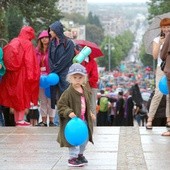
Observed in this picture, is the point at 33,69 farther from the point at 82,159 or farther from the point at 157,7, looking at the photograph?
the point at 157,7

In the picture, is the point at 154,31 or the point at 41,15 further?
the point at 41,15

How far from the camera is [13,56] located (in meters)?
12.8

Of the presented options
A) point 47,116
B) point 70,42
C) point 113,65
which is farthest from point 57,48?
point 113,65

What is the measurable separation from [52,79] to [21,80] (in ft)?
1.96

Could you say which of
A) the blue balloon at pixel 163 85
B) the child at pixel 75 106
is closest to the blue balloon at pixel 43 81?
the blue balloon at pixel 163 85

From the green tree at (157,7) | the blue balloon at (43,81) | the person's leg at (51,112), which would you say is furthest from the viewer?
the green tree at (157,7)

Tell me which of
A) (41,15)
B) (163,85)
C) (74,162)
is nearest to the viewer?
(74,162)

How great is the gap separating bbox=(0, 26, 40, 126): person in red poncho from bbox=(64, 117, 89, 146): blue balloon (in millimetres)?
4115

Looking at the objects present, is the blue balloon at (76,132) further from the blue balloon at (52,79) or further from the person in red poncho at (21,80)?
the person in red poncho at (21,80)

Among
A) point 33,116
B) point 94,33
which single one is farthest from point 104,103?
point 94,33

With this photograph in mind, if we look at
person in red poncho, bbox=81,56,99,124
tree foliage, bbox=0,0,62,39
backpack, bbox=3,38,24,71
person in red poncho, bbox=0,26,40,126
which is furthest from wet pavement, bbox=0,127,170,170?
tree foliage, bbox=0,0,62,39

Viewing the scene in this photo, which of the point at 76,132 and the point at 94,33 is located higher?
the point at 76,132

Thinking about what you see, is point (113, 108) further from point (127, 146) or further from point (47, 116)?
point (127, 146)

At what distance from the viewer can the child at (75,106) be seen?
29.6ft
